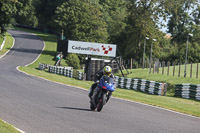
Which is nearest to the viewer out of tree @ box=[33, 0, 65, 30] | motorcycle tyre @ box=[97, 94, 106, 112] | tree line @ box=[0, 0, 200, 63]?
motorcycle tyre @ box=[97, 94, 106, 112]

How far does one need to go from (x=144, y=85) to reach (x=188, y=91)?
4.78 m

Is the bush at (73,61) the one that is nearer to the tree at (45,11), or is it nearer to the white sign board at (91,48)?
the white sign board at (91,48)

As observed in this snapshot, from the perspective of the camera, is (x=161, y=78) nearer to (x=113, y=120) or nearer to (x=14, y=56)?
(x=113, y=120)

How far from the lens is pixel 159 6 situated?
6688cm

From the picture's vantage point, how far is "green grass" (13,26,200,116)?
744 inches

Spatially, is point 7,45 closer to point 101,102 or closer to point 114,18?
point 114,18

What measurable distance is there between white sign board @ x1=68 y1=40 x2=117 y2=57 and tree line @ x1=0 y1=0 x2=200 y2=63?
512 inches

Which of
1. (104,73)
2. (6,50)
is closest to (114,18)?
(6,50)

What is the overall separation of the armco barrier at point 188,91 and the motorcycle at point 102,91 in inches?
491

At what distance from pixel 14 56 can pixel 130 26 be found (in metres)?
20.0

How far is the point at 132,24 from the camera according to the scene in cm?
6938

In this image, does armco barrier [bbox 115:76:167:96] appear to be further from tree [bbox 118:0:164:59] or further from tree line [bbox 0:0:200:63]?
tree [bbox 118:0:164:59]

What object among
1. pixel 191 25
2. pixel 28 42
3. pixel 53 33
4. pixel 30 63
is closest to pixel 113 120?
pixel 30 63

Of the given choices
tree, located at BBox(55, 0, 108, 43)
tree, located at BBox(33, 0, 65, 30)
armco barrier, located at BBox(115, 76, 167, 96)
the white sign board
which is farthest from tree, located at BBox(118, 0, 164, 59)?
tree, located at BBox(33, 0, 65, 30)
